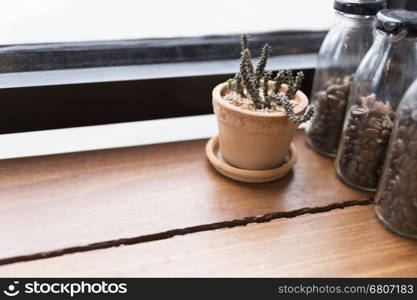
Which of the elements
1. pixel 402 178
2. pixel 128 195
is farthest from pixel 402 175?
pixel 128 195

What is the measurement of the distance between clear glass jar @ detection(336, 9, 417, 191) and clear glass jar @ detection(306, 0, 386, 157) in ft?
0.16

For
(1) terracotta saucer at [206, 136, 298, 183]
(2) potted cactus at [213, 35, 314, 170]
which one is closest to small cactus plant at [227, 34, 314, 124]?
(2) potted cactus at [213, 35, 314, 170]

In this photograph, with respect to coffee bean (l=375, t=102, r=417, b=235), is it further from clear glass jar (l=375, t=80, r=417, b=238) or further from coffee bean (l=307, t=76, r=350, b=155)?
coffee bean (l=307, t=76, r=350, b=155)

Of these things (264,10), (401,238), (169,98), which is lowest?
(401,238)

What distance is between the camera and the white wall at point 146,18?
0.80 meters

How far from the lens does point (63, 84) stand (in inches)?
31.5

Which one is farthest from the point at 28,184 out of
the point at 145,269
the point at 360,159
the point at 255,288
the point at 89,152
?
the point at 360,159

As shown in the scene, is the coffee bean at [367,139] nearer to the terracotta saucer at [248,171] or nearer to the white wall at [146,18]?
the terracotta saucer at [248,171]

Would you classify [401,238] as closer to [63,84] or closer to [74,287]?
[74,287]

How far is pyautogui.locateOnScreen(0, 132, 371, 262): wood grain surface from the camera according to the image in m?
0.67

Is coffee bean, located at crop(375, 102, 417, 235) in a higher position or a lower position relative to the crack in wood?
higher

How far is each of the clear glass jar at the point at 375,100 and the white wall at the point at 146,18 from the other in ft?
0.93

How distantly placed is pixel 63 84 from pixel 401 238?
595 mm

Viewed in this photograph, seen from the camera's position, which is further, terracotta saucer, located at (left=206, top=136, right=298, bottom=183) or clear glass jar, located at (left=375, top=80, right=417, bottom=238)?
terracotta saucer, located at (left=206, top=136, right=298, bottom=183)
